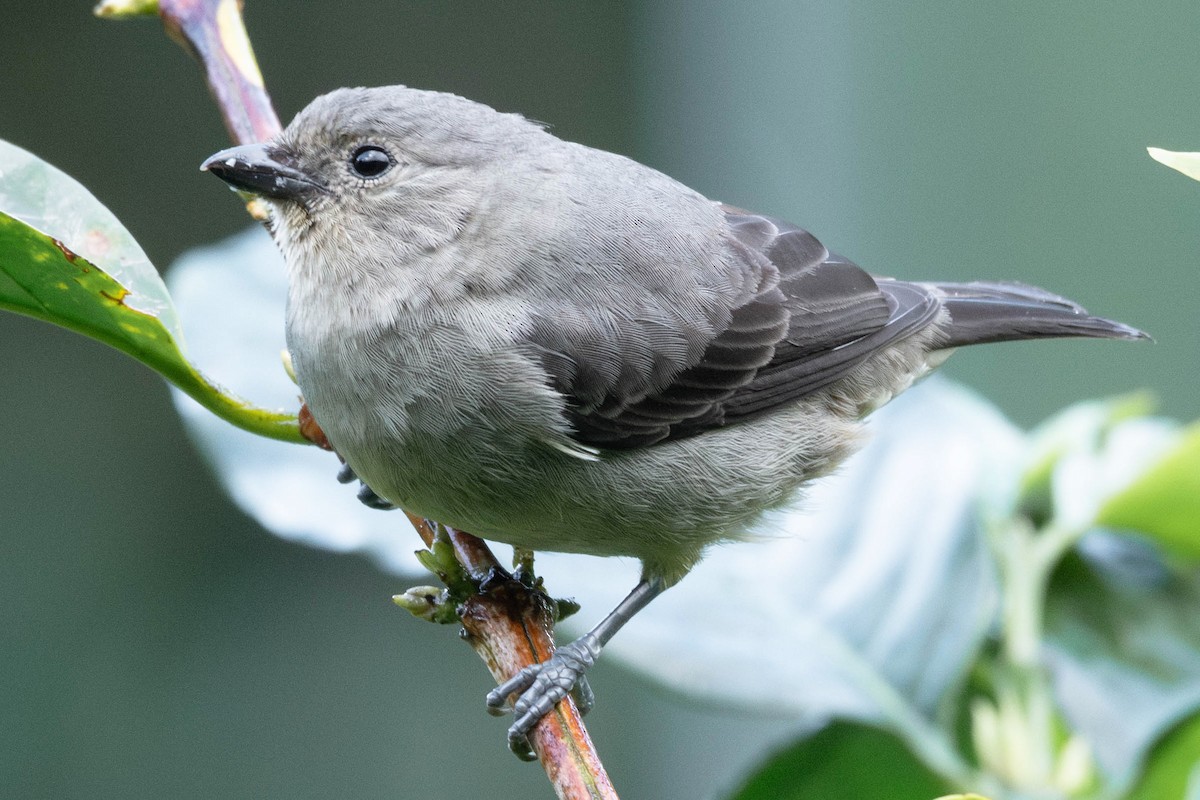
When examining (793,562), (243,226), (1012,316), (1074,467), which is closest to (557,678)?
(793,562)

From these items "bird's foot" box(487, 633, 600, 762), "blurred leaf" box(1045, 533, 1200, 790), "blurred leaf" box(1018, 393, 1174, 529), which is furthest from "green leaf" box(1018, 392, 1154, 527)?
"bird's foot" box(487, 633, 600, 762)

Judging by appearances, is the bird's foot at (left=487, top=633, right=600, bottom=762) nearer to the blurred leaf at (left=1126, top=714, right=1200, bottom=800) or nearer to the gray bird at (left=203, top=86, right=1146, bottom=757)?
the gray bird at (left=203, top=86, right=1146, bottom=757)

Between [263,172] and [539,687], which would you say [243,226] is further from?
[539,687]

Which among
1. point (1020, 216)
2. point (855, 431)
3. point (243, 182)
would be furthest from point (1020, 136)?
point (243, 182)

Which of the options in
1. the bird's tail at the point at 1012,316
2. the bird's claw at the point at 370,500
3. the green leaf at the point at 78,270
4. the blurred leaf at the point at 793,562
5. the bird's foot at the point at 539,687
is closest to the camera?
the green leaf at the point at 78,270

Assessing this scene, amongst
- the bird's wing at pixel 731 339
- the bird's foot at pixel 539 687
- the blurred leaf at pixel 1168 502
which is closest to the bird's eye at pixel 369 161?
the bird's wing at pixel 731 339

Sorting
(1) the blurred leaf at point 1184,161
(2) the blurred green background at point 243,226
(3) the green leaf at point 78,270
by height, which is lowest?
(2) the blurred green background at point 243,226

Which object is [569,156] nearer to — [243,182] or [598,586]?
[243,182]

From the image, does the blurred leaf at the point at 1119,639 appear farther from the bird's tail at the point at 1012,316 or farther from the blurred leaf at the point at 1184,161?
the blurred leaf at the point at 1184,161
